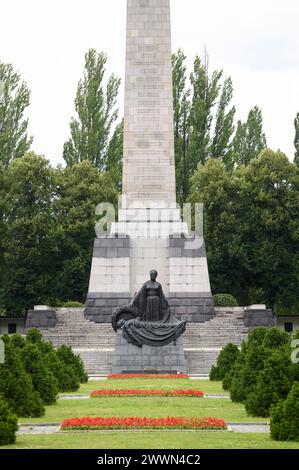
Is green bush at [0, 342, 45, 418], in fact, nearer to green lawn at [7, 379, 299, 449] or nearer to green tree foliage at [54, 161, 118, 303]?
green lawn at [7, 379, 299, 449]

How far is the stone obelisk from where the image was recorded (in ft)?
159

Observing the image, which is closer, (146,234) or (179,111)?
(146,234)

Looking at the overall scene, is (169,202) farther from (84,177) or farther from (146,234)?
(84,177)

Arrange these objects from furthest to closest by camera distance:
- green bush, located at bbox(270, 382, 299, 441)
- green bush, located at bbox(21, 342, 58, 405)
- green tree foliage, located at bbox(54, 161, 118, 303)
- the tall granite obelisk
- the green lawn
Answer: green tree foliage, located at bbox(54, 161, 118, 303) < the tall granite obelisk < green bush, located at bbox(21, 342, 58, 405) < green bush, located at bbox(270, 382, 299, 441) < the green lawn

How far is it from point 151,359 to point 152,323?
1149 millimetres

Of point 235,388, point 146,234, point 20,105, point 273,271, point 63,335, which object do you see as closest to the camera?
point 235,388

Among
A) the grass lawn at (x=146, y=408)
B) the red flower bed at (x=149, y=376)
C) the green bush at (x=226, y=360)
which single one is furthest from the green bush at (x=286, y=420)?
the red flower bed at (x=149, y=376)

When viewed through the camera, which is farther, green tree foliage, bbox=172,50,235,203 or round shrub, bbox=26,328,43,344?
green tree foliage, bbox=172,50,235,203

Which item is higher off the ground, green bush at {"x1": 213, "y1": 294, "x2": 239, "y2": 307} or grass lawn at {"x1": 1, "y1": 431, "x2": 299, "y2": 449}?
green bush at {"x1": 213, "y1": 294, "x2": 239, "y2": 307}

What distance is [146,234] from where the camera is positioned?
48.2 metres

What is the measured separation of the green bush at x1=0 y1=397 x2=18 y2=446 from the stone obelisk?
109ft

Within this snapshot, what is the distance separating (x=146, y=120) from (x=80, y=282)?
41.6ft

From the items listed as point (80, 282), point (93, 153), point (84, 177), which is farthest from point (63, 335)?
point (93, 153)

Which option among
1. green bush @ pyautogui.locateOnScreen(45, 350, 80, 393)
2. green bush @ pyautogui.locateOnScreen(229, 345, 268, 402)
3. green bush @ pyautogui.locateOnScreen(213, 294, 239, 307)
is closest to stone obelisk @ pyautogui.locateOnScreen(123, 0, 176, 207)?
green bush @ pyautogui.locateOnScreen(213, 294, 239, 307)
